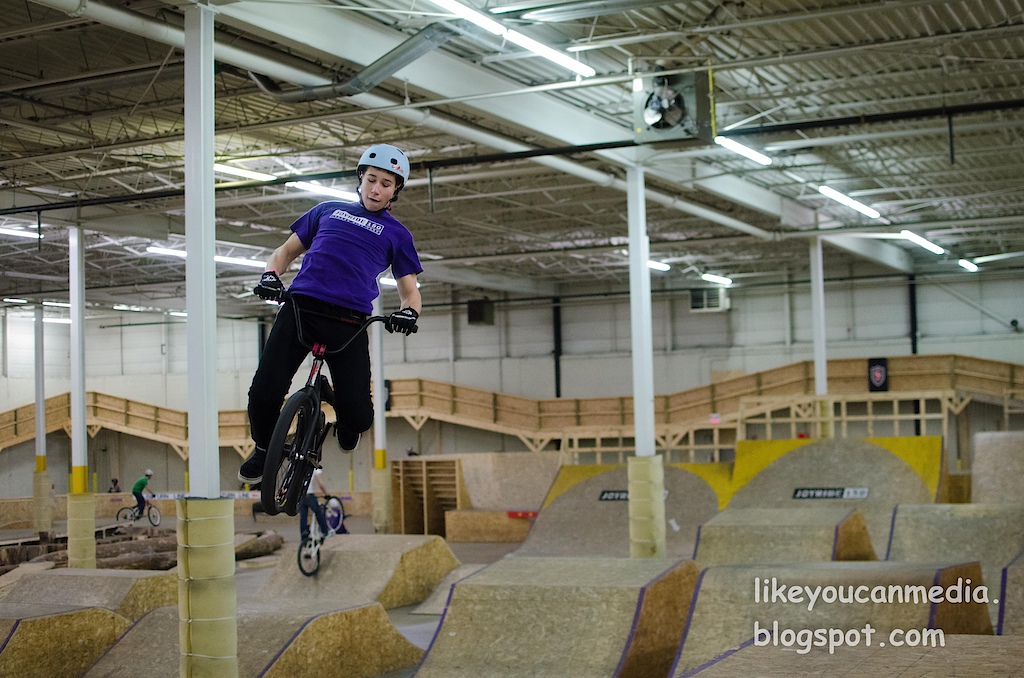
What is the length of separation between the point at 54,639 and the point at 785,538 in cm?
802

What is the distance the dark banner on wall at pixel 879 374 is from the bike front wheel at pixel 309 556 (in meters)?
15.4

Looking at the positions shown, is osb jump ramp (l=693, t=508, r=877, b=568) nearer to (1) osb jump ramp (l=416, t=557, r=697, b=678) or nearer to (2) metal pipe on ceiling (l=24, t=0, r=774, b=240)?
(1) osb jump ramp (l=416, t=557, r=697, b=678)

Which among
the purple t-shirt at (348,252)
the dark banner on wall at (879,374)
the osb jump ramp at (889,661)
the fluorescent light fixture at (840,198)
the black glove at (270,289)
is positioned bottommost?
the osb jump ramp at (889,661)

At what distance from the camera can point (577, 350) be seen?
33.6m

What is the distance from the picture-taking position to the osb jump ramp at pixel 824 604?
827 centimetres

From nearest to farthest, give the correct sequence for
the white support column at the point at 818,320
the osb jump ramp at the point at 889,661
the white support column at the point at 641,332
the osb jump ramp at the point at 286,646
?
1. the osb jump ramp at the point at 889,661
2. the osb jump ramp at the point at 286,646
3. the white support column at the point at 641,332
4. the white support column at the point at 818,320

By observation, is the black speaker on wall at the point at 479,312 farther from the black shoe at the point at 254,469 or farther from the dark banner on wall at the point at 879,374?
the black shoe at the point at 254,469

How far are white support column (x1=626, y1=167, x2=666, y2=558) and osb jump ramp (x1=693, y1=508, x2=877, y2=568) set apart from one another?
150 centimetres

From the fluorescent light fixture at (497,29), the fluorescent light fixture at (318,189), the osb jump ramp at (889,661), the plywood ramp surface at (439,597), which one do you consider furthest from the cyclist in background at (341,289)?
the fluorescent light fixture at (318,189)

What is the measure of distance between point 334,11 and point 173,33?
5.76ft

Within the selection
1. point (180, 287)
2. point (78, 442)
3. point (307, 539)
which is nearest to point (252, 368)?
point (180, 287)

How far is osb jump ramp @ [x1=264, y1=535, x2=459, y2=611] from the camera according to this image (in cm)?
1427

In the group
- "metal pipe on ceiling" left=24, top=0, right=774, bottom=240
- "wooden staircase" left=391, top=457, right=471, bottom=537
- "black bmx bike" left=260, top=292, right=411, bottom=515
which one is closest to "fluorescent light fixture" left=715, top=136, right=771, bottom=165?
"metal pipe on ceiling" left=24, top=0, right=774, bottom=240

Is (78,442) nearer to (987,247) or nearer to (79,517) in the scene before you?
(79,517)
